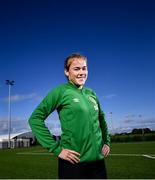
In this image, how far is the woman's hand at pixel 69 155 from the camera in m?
2.66

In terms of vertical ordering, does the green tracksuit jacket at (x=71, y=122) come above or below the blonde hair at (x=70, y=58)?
below

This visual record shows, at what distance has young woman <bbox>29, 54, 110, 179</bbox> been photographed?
2.73 metres

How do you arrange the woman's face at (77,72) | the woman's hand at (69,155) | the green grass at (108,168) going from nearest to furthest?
the woman's hand at (69,155) → the woman's face at (77,72) → the green grass at (108,168)

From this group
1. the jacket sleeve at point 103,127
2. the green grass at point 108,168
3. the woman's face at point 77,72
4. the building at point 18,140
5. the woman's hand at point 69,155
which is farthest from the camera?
the building at point 18,140

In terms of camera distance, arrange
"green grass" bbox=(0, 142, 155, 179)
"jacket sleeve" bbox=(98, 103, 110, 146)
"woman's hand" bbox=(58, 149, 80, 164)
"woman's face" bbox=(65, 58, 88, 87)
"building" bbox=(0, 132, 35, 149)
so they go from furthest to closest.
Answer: "building" bbox=(0, 132, 35, 149) < "green grass" bbox=(0, 142, 155, 179) < "jacket sleeve" bbox=(98, 103, 110, 146) < "woman's face" bbox=(65, 58, 88, 87) < "woman's hand" bbox=(58, 149, 80, 164)

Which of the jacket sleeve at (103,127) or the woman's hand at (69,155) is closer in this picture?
the woman's hand at (69,155)

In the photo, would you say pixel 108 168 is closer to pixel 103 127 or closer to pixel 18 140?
pixel 103 127

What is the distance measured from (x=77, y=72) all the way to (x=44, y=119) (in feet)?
1.84

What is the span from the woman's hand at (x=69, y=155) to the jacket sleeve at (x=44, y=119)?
0.08m

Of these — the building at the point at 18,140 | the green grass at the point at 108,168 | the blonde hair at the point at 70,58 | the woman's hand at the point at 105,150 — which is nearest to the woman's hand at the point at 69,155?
the woman's hand at the point at 105,150

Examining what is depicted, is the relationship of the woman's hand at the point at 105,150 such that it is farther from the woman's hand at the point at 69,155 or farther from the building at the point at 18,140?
the building at the point at 18,140

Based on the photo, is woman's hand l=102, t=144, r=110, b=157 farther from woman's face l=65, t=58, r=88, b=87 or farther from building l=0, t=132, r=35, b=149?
building l=0, t=132, r=35, b=149

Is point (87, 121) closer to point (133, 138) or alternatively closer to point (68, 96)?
point (68, 96)

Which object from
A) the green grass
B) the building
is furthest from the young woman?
the building
